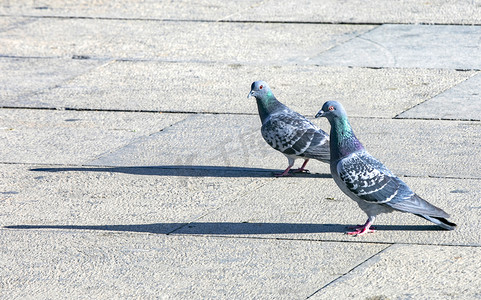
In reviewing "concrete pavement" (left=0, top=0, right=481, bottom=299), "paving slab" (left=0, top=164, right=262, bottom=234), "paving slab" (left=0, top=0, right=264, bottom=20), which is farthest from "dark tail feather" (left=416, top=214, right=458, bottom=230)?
"paving slab" (left=0, top=0, right=264, bottom=20)

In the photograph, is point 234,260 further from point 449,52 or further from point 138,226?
point 449,52

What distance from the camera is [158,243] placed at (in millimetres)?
5297

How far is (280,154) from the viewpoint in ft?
23.7

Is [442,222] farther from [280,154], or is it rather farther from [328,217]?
[280,154]

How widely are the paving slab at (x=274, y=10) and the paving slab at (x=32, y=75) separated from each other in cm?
254

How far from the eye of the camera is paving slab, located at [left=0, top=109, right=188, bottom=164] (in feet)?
23.5

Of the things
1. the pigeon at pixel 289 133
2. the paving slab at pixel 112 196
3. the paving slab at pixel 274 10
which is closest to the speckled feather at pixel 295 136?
the pigeon at pixel 289 133

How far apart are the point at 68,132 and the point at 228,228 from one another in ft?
9.43

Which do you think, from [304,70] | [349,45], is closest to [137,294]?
[304,70]

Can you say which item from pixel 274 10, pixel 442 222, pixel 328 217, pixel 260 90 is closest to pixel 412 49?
pixel 274 10

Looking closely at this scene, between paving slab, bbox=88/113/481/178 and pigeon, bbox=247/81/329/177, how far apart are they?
0.36 meters

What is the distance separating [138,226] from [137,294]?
106cm

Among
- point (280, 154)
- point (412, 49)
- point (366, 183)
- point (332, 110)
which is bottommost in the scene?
point (280, 154)

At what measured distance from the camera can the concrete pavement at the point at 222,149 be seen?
486cm
